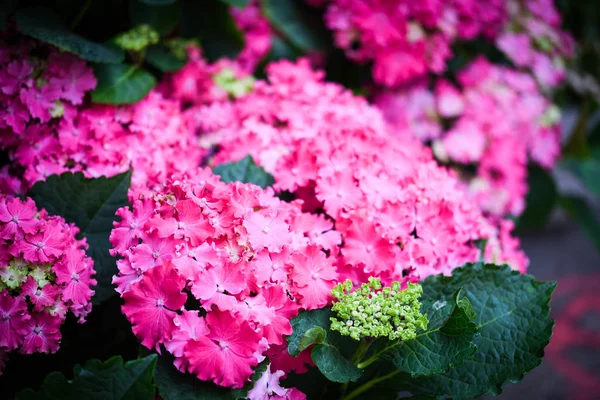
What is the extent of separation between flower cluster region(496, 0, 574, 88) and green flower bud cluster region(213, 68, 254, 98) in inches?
39.6

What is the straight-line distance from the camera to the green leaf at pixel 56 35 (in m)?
1.03

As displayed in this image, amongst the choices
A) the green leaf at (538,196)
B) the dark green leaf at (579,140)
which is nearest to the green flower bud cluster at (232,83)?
the green leaf at (538,196)

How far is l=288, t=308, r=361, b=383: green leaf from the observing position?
2.43ft

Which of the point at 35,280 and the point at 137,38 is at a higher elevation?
the point at 137,38

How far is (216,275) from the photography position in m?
0.75

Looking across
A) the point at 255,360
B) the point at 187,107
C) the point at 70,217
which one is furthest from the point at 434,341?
the point at 187,107

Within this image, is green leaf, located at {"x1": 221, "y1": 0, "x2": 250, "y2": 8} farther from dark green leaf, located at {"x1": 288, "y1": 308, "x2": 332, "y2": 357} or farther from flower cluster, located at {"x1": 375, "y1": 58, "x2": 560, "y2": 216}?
dark green leaf, located at {"x1": 288, "y1": 308, "x2": 332, "y2": 357}

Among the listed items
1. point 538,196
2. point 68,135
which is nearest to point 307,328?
point 68,135

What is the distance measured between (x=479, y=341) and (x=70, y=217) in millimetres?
792

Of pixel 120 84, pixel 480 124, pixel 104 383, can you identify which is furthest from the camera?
pixel 480 124

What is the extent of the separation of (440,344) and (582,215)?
68.6 inches

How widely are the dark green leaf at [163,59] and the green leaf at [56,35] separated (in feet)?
0.52

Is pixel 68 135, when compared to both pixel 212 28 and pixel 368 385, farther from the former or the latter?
pixel 368 385

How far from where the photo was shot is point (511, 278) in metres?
0.93
